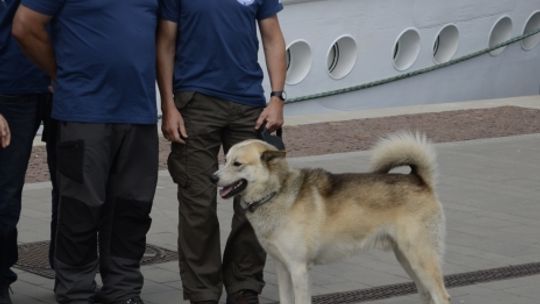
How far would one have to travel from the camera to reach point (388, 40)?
54.6 feet

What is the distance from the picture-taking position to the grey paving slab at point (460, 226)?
24.3 feet

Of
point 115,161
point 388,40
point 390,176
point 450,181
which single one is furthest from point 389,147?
point 388,40

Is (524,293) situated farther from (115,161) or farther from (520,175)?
(520,175)

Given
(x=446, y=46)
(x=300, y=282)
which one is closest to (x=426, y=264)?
(x=300, y=282)

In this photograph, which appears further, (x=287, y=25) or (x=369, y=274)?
(x=287, y=25)

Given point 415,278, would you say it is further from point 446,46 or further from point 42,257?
point 446,46

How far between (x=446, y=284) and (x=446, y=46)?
10537 mm

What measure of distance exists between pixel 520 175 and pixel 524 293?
401cm

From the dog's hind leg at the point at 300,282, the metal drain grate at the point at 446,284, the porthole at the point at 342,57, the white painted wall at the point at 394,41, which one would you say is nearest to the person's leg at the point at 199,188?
the dog's hind leg at the point at 300,282

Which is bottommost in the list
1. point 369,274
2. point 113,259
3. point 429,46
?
point 429,46

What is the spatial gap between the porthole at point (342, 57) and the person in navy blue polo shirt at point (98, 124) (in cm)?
971

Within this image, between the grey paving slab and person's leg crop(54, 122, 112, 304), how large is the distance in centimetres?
59

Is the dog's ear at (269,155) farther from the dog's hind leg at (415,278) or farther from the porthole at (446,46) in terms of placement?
the porthole at (446,46)

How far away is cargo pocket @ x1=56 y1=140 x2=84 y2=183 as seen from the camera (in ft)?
20.6
